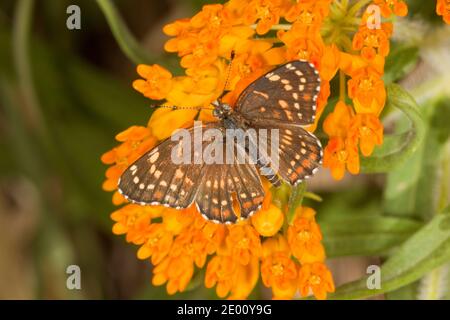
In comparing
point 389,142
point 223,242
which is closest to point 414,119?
point 389,142

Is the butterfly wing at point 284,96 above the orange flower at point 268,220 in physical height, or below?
above

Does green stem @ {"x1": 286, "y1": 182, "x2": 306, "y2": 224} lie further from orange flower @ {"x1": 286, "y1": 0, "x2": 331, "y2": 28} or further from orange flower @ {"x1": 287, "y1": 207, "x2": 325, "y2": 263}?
orange flower @ {"x1": 286, "y1": 0, "x2": 331, "y2": 28}

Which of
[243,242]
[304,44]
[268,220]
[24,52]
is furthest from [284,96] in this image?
[24,52]

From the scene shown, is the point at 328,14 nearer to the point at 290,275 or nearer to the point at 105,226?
the point at 290,275

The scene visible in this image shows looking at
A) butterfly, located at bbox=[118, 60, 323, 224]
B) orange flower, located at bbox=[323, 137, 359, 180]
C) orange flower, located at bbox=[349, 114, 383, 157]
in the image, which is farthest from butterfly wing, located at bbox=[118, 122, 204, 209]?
orange flower, located at bbox=[349, 114, 383, 157]

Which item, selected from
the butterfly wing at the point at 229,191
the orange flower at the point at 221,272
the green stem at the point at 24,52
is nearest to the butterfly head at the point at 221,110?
the butterfly wing at the point at 229,191

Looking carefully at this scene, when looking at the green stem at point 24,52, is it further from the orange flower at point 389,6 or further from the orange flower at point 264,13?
the orange flower at point 389,6
